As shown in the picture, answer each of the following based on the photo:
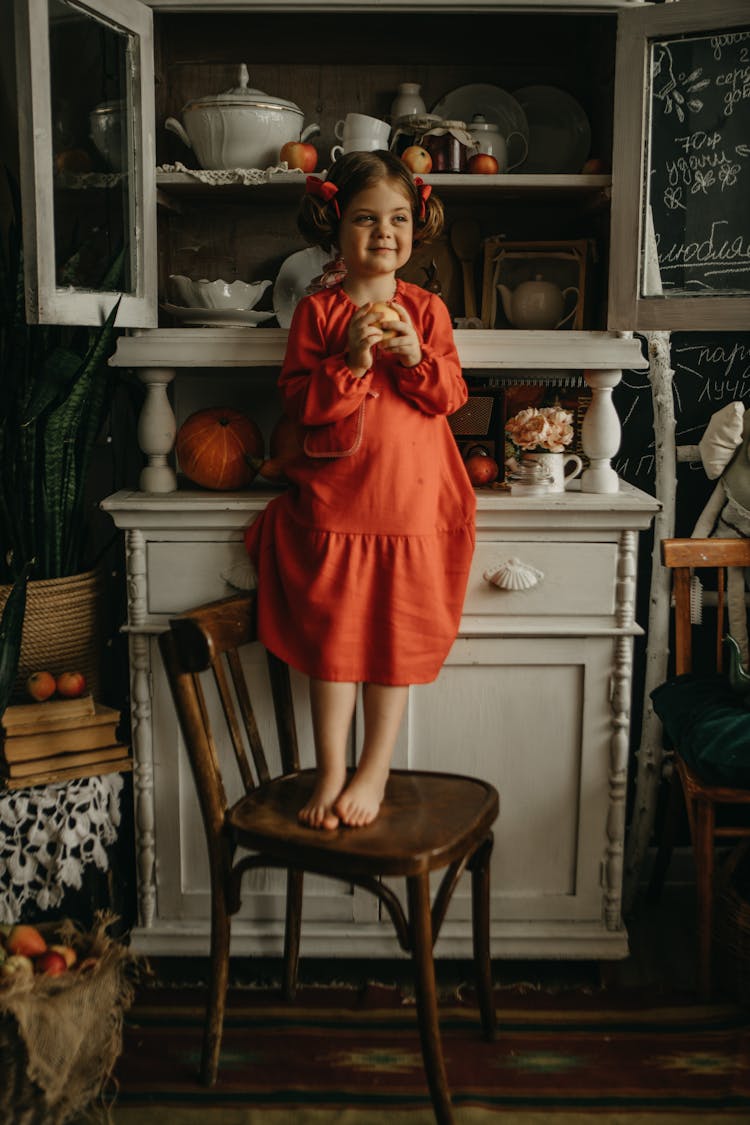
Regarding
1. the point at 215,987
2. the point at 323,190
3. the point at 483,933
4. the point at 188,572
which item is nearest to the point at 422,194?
the point at 323,190

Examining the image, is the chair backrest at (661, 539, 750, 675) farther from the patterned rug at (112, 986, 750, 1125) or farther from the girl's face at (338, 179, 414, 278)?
the girl's face at (338, 179, 414, 278)

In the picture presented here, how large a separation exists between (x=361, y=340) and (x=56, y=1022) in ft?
4.05

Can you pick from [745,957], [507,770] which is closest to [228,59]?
[507,770]

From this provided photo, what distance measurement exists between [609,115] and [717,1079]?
198cm

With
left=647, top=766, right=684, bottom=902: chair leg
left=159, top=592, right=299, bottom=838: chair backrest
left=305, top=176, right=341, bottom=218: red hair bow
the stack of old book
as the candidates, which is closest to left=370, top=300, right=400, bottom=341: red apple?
left=305, top=176, right=341, bottom=218: red hair bow

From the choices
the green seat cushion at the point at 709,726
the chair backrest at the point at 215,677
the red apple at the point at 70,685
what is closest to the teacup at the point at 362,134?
the chair backrest at the point at 215,677

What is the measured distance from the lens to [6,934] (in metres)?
1.89

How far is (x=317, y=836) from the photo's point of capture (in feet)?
5.81

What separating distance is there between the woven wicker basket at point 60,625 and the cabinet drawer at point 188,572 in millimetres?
226

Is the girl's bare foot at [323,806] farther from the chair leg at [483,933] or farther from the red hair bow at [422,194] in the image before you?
the red hair bow at [422,194]

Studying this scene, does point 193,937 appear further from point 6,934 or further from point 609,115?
point 609,115

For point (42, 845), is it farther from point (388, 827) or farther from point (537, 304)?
point (537, 304)

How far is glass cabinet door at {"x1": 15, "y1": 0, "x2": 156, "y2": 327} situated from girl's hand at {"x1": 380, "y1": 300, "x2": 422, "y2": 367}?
0.61 metres

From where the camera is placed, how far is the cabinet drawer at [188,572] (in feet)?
7.20
